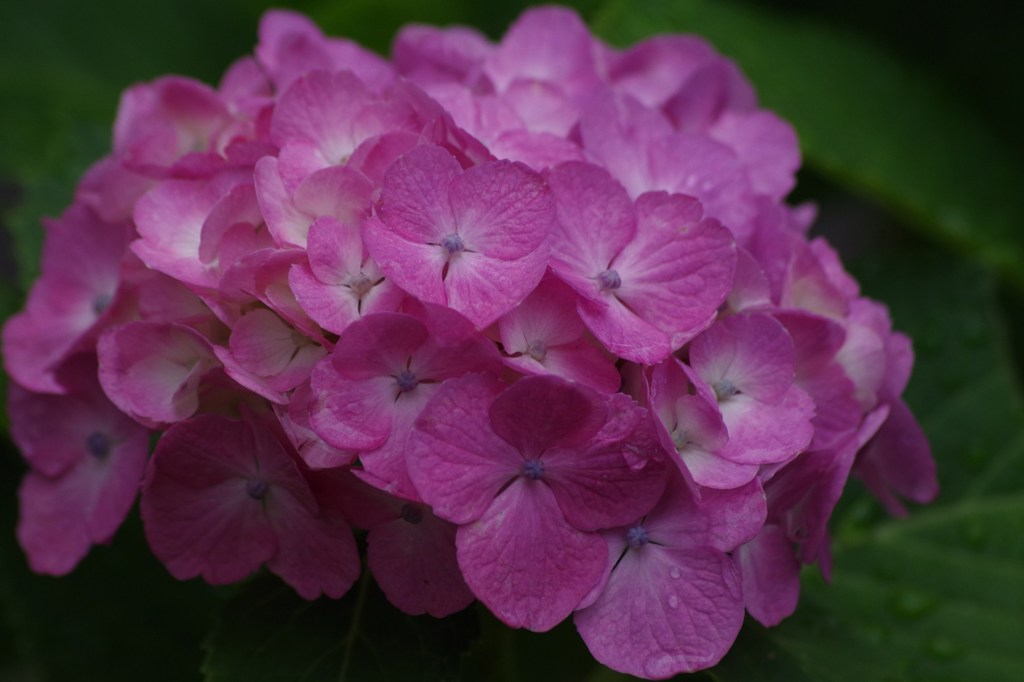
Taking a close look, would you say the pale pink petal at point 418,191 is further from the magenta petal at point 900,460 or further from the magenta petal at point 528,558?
the magenta petal at point 900,460

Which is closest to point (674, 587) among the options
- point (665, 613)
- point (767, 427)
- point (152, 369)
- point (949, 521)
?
point (665, 613)

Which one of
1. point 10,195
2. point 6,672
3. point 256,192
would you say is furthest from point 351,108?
point 10,195

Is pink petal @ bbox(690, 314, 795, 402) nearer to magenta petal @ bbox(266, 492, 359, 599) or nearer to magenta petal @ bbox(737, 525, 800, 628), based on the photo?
magenta petal @ bbox(737, 525, 800, 628)

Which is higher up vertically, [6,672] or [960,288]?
[960,288]

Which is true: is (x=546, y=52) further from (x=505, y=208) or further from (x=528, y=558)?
(x=528, y=558)

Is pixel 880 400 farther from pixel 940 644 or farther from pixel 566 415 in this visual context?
pixel 940 644
